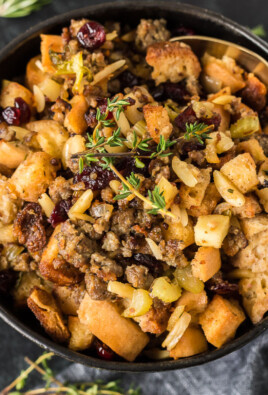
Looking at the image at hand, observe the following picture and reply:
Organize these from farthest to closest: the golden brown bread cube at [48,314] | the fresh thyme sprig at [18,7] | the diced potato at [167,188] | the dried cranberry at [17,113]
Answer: the fresh thyme sprig at [18,7] < the dried cranberry at [17,113] < the golden brown bread cube at [48,314] < the diced potato at [167,188]

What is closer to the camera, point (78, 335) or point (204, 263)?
point (204, 263)

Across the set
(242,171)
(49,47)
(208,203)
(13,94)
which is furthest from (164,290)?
(49,47)

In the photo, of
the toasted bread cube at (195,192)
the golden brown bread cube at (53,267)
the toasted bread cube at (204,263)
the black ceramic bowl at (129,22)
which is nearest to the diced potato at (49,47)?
the black ceramic bowl at (129,22)

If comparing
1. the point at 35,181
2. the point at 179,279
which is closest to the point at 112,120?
the point at 35,181

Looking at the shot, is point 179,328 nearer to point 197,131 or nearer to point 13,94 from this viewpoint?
point 197,131

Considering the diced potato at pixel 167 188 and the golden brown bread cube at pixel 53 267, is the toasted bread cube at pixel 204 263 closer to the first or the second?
the diced potato at pixel 167 188

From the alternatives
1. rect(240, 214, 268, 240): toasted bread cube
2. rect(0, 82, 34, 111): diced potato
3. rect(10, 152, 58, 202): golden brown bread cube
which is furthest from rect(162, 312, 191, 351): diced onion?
rect(0, 82, 34, 111): diced potato

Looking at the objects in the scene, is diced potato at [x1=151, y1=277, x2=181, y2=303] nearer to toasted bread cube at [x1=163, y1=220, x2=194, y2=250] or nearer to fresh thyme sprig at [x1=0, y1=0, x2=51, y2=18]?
toasted bread cube at [x1=163, y1=220, x2=194, y2=250]
